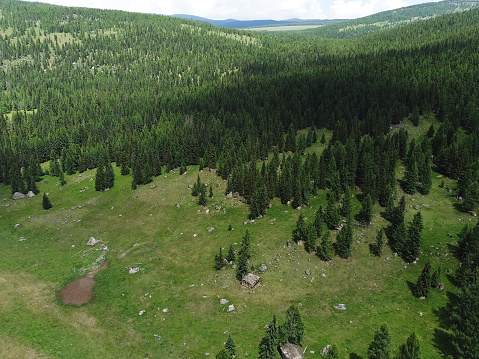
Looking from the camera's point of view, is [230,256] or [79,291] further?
[230,256]

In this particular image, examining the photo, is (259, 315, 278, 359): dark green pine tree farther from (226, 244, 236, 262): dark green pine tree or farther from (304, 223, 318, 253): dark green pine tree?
(304, 223, 318, 253): dark green pine tree

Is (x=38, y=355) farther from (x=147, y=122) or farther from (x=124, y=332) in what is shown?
(x=147, y=122)

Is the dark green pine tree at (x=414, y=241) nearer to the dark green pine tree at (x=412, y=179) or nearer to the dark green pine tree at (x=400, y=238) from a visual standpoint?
the dark green pine tree at (x=400, y=238)

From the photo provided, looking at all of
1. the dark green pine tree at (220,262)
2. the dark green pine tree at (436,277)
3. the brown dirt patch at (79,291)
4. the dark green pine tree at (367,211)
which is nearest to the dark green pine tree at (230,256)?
the dark green pine tree at (220,262)

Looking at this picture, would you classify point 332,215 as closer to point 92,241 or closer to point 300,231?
point 300,231

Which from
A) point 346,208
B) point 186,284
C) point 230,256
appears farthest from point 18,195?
point 346,208

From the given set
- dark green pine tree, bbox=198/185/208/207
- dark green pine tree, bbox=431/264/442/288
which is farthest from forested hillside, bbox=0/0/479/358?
dark green pine tree, bbox=198/185/208/207
